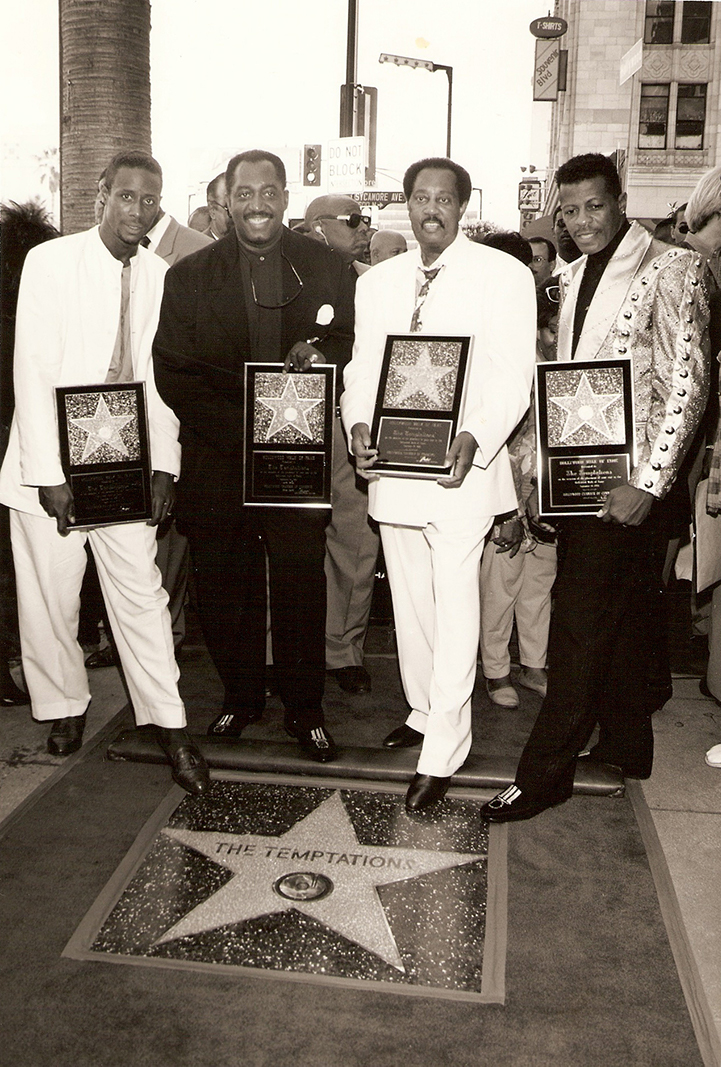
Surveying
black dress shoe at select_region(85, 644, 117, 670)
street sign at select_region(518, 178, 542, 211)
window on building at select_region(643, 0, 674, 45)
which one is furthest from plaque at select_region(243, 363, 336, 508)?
window on building at select_region(643, 0, 674, 45)

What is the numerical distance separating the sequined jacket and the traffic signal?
1531cm

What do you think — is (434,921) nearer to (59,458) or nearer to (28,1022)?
(28,1022)

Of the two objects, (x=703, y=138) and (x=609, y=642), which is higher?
(x=703, y=138)

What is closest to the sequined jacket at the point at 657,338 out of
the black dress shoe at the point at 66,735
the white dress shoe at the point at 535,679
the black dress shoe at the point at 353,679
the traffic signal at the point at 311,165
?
the white dress shoe at the point at 535,679

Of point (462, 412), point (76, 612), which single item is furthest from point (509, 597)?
point (76, 612)

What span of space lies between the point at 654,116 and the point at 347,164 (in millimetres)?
23109

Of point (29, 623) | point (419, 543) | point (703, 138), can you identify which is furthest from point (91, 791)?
point (703, 138)

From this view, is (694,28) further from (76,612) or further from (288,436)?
(76,612)

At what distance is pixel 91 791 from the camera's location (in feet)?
11.1

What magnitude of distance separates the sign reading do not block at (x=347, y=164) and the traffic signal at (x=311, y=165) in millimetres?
445

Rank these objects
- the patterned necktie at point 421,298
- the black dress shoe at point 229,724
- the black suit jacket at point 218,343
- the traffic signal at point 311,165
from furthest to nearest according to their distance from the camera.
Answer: the traffic signal at point 311,165 < the black dress shoe at point 229,724 < the black suit jacket at point 218,343 < the patterned necktie at point 421,298

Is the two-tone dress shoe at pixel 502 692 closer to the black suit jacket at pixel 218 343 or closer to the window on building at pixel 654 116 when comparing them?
the black suit jacket at pixel 218 343

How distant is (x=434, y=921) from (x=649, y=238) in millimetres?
2150

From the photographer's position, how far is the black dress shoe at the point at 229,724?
385 centimetres
